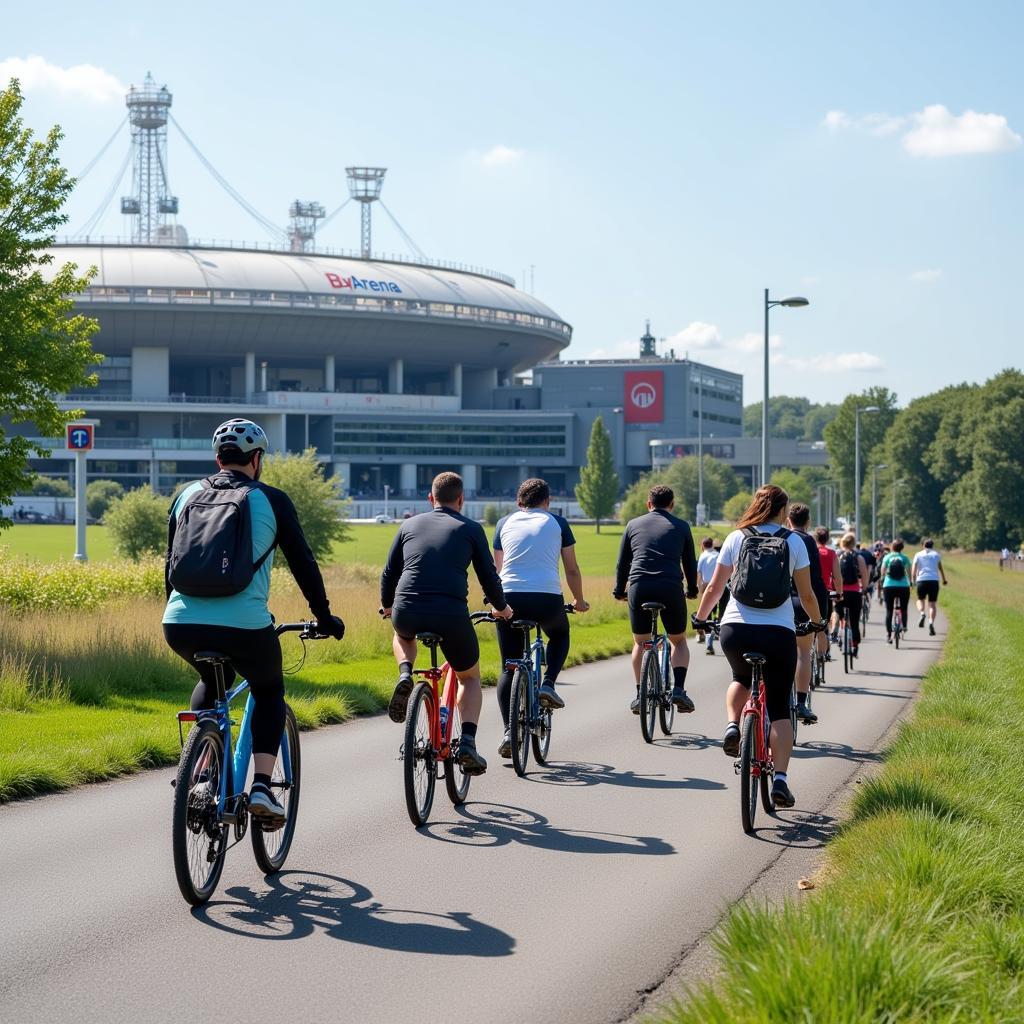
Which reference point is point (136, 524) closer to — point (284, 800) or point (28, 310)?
point (28, 310)

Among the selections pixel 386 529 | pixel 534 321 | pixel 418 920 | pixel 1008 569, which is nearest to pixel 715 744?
pixel 418 920

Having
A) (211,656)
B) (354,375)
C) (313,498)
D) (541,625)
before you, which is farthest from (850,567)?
(354,375)

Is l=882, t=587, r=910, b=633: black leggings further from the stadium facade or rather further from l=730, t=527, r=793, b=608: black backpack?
the stadium facade

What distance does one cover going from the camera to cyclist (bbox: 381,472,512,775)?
7.74 m

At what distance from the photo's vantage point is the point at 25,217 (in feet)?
55.4

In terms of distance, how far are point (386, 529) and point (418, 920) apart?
9723 cm

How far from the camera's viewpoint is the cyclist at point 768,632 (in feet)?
24.6

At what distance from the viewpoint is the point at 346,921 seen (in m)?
5.64

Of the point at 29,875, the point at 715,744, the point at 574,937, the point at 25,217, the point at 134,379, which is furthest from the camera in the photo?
the point at 134,379

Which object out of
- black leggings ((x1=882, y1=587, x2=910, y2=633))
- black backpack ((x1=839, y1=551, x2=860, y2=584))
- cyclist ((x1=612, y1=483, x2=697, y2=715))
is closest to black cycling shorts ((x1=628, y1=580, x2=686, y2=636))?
cyclist ((x1=612, y1=483, x2=697, y2=715))

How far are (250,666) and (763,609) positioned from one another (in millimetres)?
2931

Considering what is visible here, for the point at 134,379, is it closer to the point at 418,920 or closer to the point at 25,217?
the point at 25,217

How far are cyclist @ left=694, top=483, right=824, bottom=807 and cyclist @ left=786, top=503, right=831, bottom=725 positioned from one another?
222 mm

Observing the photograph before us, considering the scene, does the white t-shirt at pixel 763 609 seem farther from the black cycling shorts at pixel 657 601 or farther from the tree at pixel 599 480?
the tree at pixel 599 480
